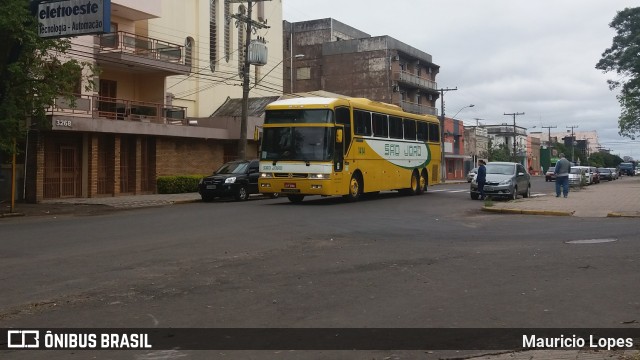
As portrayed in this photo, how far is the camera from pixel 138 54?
28.8m

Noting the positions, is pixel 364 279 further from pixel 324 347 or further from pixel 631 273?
pixel 631 273

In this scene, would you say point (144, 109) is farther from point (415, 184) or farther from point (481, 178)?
point (481, 178)

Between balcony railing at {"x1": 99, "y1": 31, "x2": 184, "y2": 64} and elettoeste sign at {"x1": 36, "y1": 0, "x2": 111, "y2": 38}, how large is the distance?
9.27 metres

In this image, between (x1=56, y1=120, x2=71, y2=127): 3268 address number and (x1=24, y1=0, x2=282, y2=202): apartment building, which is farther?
(x1=24, y1=0, x2=282, y2=202): apartment building

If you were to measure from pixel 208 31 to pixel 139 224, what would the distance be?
23.6 m

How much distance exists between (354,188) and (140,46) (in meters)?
14.2

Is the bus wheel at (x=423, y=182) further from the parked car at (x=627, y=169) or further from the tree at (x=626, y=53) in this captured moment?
the parked car at (x=627, y=169)

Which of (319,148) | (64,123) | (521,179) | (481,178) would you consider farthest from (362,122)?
(64,123)

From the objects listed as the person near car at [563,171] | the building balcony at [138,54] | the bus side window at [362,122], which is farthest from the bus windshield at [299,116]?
the building balcony at [138,54]

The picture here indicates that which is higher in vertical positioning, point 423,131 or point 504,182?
point 423,131

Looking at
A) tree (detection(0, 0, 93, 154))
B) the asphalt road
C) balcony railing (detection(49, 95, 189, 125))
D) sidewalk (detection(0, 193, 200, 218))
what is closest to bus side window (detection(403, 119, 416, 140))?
sidewalk (detection(0, 193, 200, 218))

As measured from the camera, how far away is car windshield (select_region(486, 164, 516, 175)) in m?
24.9

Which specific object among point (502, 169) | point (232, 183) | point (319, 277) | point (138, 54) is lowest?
point (319, 277)

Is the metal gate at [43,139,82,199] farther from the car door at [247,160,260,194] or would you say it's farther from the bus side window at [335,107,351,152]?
the bus side window at [335,107,351,152]
